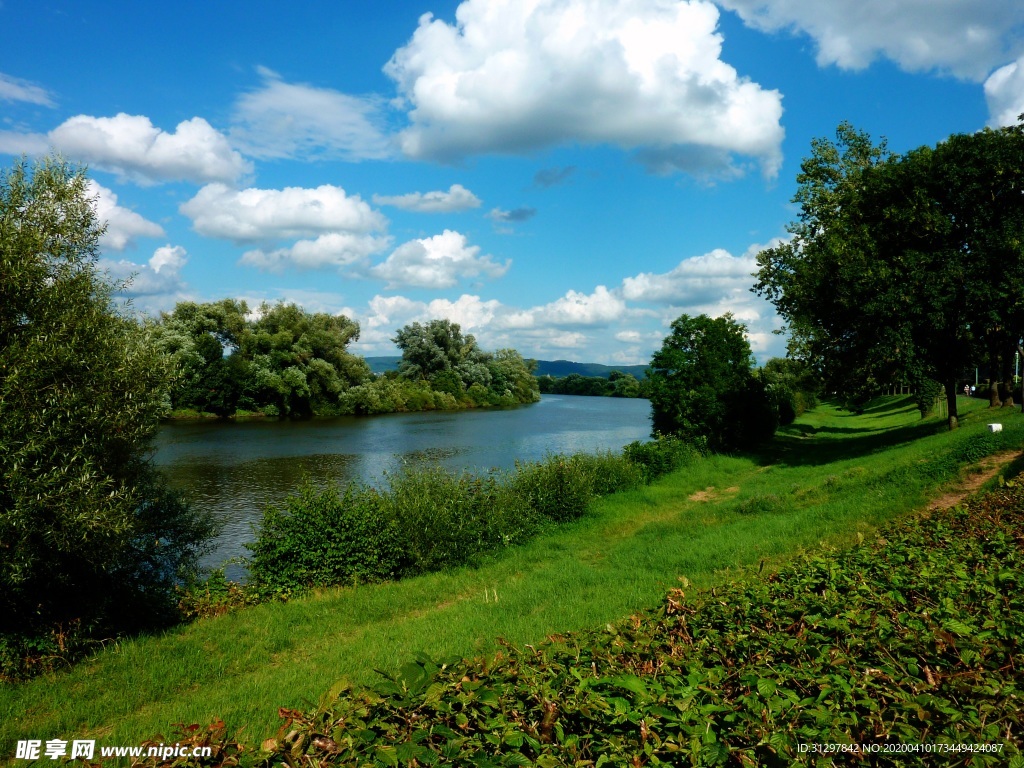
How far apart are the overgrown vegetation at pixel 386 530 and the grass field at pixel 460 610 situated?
878 mm

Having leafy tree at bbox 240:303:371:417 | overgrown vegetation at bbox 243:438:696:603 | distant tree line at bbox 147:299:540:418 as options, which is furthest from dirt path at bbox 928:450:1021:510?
leafy tree at bbox 240:303:371:417

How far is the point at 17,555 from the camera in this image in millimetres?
8203

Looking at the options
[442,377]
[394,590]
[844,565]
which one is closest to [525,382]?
[442,377]

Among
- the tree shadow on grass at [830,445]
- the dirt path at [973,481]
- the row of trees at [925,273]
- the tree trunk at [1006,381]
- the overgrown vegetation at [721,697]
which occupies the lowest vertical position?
the tree shadow on grass at [830,445]

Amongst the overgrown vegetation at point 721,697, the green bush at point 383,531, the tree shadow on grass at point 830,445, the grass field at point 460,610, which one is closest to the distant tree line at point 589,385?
the tree shadow on grass at point 830,445

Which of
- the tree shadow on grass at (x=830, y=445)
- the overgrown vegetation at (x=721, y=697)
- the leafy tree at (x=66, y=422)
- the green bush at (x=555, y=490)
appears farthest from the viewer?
the tree shadow on grass at (x=830, y=445)

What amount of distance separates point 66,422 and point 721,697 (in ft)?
30.0

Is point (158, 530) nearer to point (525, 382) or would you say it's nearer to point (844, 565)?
point (844, 565)

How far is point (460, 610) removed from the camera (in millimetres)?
11109

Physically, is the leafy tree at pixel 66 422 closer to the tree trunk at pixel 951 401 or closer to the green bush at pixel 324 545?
the green bush at pixel 324 545

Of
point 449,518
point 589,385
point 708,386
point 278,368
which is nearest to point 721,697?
point 449,518

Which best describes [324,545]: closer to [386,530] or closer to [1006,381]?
[386,530]

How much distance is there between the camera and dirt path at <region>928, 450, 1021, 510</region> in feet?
43.2

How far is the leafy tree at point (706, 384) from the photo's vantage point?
3216 centimetres
